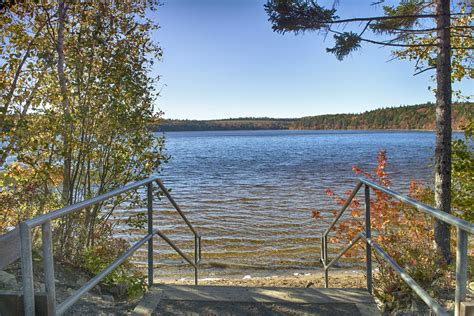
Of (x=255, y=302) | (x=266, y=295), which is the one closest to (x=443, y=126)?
(x=266, y=295)

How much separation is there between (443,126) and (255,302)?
4068 millimetres

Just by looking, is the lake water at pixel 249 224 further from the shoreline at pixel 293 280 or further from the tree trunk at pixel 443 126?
the tree trunk at pixel 443 126

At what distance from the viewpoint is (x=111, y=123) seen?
564 cm

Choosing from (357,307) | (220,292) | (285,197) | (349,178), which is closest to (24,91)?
(220,292)

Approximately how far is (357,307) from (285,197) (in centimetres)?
1323

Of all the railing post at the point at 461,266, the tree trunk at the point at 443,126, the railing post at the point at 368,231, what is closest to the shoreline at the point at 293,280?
the tree trunk at the point at 443,126

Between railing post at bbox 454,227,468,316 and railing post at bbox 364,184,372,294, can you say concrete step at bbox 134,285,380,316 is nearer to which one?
railing post at bbox 364,184,372,294

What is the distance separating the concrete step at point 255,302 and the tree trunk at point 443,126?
9.27ft

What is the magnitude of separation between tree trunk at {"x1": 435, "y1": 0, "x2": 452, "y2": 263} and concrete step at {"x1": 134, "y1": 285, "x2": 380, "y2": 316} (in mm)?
2827

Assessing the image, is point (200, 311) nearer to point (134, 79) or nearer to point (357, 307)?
point (357, 307)

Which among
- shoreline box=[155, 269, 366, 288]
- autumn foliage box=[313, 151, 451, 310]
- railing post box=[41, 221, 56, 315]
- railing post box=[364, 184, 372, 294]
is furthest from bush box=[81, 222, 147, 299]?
railing post box=[41, 221, 56, 315]

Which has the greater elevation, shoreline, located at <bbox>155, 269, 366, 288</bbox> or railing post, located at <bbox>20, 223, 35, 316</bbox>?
railing post, located at <bbox>20, 223, 35, 316</bbox>

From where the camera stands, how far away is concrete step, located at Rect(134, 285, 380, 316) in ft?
10.7

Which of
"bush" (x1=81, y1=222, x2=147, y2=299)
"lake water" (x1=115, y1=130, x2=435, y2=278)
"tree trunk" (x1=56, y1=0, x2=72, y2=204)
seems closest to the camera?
"bush" (x1=81, y1=222, x2=147, y2=299)
